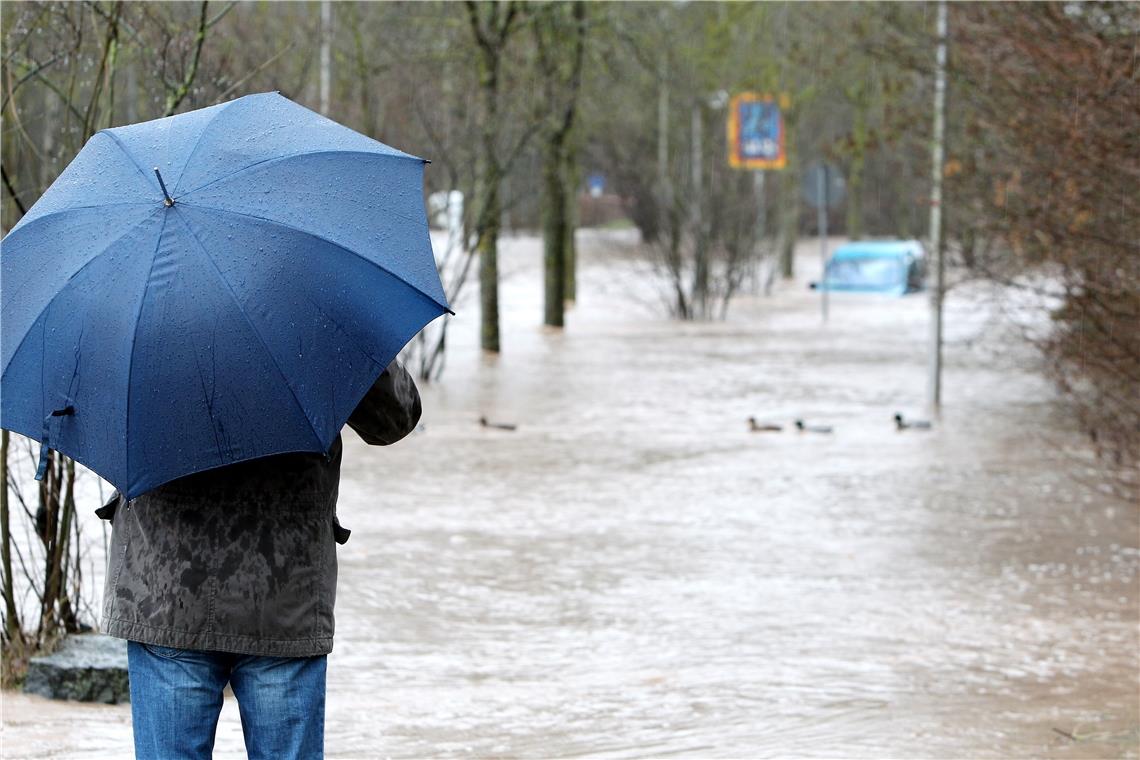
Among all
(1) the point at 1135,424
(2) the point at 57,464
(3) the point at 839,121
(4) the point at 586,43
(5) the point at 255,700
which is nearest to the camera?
(5) the point at 255,700

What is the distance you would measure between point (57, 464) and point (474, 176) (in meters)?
14.5

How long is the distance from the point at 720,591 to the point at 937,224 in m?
9.05

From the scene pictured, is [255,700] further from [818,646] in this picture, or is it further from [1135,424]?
[1135,424]

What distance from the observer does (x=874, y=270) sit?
127 ft

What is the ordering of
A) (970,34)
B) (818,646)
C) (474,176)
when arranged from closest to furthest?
1. (818,646)
2. (970,34)
3. (474,176)

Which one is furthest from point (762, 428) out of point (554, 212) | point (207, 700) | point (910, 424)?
point (207, 700)

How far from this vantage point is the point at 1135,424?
9.05 m

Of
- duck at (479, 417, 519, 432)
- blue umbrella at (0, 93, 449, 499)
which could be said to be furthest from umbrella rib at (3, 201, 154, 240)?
duck at (479, 417, 519, 432)

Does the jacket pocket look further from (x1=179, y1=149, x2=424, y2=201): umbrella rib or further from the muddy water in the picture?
the muddy water

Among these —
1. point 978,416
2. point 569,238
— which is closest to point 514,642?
point 978,416

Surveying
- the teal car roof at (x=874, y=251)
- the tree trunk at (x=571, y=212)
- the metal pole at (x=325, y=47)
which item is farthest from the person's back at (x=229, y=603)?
the teal car roof at (x=874, y=251)

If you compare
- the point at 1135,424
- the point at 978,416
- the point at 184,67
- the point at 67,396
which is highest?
the point at 184,67

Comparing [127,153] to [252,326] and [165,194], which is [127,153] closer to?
[165,194]

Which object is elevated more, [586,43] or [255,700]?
[586,43]
